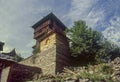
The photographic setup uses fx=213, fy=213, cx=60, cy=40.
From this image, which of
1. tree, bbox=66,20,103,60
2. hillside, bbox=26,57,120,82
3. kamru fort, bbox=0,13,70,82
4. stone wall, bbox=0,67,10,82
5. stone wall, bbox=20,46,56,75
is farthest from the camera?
tree, bbox=66,20,103,60

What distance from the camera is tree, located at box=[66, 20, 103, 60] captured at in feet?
83.4

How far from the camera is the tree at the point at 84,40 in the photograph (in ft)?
83.4

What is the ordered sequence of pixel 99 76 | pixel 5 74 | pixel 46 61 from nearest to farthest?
pixel 99 76 < pixel 5 74 < pixel 46 61

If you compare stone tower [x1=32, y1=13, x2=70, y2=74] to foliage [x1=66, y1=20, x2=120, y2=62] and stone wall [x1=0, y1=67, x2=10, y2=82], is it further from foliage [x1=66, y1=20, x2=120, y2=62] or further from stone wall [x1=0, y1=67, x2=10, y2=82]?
stone wall [x1=0, y1=67, x2=10, y2=82]

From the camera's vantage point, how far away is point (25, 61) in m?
28.5

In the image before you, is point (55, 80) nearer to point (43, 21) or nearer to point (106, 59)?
point (106, 59)

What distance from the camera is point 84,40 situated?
26031 millimetres

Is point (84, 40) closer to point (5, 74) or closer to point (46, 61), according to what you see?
point (46, 61)

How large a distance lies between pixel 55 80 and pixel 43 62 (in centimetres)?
971

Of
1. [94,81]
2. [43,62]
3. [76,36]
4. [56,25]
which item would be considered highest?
[56,25]

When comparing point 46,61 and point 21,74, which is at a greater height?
point 46,61

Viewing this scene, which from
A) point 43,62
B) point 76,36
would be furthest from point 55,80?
point 76,36

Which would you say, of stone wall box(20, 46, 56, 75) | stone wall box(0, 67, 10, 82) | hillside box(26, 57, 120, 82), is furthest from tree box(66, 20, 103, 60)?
stone wall box(0, 67, 10, 82)

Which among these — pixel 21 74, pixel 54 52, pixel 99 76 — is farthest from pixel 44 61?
pixel 99 76
